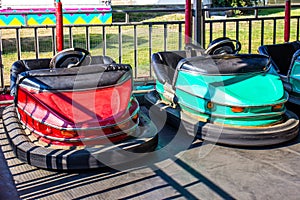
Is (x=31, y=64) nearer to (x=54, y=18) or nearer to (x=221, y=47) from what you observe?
(x=221, y=47)

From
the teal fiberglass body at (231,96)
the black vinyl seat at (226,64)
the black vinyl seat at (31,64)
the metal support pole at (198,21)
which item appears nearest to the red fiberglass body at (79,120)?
the black vinyl seat at (31,64)

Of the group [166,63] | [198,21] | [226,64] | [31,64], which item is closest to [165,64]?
[166,63]

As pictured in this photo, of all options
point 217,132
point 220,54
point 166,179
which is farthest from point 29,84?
point 220,54

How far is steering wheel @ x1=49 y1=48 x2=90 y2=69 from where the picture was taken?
3576 millimetres

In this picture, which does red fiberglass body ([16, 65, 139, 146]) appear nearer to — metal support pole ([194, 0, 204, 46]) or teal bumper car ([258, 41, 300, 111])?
teal bumper car ([258, 41, 300, 111])

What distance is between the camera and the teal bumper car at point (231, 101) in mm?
3398

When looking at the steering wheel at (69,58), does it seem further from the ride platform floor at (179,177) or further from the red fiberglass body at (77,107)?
the ride platform floor at (179,177)

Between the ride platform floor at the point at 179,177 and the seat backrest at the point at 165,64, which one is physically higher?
the seat backrest at the point at 165,64

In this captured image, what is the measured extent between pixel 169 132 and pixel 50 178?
1239mm

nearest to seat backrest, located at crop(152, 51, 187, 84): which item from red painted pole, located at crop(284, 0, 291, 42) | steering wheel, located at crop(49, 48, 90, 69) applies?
steering wheel, located at crop(49, 48, 90, 69)

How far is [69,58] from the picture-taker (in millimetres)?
3664

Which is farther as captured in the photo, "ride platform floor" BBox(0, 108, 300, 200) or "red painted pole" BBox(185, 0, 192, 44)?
"red painted pole" BBox(185, 0, 192, 44)

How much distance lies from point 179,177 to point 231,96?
2.84 ft

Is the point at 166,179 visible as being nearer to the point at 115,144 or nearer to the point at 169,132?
the point at 115,144
